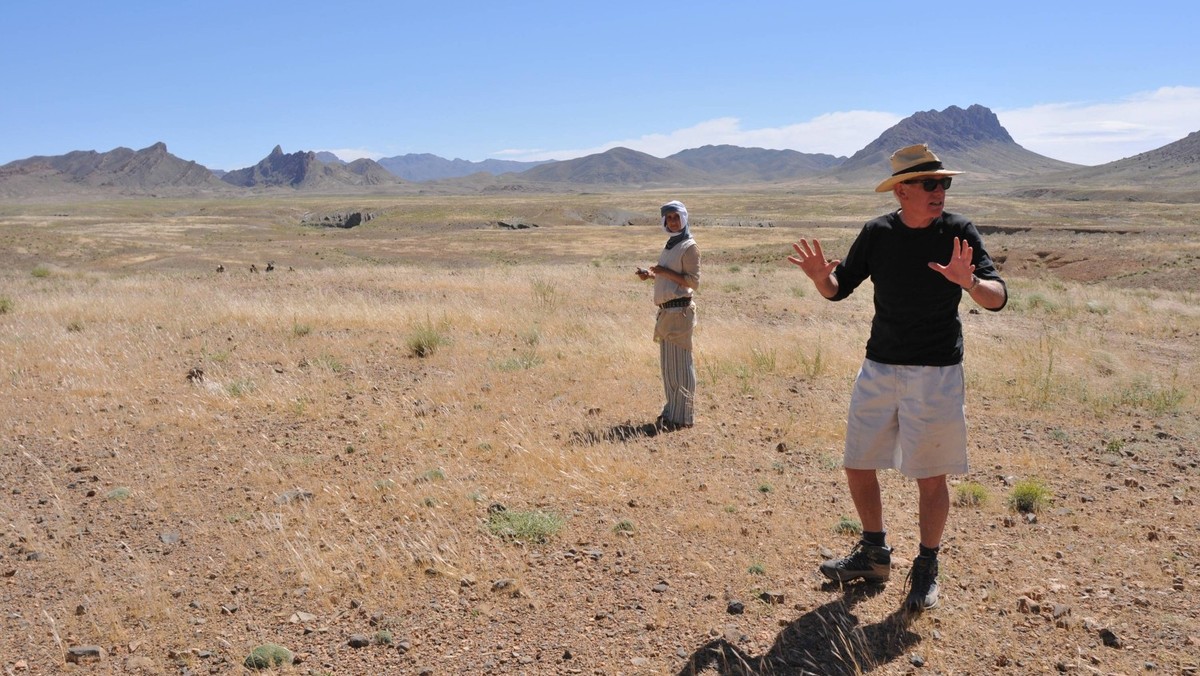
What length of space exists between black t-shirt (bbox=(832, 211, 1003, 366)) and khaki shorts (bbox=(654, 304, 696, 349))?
3037 mm

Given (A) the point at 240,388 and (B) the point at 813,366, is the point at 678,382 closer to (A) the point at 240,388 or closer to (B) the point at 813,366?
(B) the point at 813,366

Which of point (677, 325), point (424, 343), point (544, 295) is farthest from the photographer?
point (544, 295)

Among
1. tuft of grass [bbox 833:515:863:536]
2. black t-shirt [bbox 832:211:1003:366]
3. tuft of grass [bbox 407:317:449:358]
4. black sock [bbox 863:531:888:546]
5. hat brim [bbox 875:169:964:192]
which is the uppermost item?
hat brim [bbox 875:169:964:192]

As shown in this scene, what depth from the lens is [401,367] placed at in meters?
9.37

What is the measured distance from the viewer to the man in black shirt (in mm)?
3736

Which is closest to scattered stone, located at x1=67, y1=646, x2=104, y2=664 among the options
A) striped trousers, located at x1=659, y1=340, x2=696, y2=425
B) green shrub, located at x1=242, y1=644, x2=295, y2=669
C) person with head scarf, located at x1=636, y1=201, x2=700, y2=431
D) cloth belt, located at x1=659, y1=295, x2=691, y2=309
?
green shrub, located at x1=242, y1=644, x2=295, y2=669

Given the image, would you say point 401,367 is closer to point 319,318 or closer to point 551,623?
point 319,318

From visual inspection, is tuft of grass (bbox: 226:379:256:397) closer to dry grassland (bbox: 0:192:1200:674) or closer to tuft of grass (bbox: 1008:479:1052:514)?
dry grassland (bbox: 0:192:1200:674)

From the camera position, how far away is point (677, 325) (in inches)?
270

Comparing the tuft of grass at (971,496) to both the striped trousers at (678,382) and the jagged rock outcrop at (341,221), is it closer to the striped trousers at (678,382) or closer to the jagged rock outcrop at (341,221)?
the striped trousers at (678,382)

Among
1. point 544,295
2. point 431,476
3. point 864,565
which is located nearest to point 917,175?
point 864,565

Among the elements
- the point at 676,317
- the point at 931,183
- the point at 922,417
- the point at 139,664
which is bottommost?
the point at 139,664

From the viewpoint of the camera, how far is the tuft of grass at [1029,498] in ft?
16.7

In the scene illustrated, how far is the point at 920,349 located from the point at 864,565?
1.09 metres
